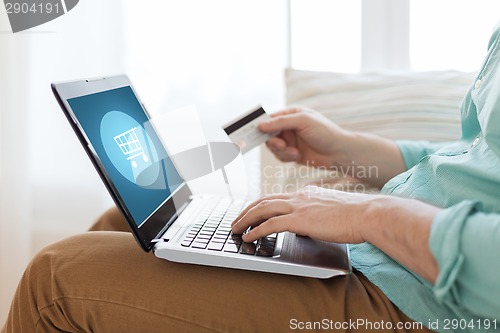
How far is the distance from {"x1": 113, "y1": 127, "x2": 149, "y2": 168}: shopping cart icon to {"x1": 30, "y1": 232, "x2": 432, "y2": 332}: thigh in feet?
0.57

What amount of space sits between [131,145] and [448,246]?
508 mm

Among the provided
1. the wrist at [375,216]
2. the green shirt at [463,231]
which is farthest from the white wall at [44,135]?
the wrist at [375,216]

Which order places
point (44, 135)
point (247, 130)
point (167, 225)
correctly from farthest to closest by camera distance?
point (44, 135) → point (247, 130) → point (167, 225)

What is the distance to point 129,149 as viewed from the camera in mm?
897

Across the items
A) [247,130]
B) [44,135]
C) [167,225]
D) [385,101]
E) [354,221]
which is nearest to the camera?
[354,221]

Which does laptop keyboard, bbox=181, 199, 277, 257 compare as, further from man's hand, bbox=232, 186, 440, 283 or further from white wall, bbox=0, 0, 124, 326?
white wall, bbox=0, 0, 124, 326

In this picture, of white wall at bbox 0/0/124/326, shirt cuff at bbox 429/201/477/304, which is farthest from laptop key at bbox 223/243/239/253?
A: white wall at bbox 0/0/124/326

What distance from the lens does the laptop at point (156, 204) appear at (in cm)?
73

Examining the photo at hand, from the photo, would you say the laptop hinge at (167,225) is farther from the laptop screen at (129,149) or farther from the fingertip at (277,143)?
the fingertip at (277,143)

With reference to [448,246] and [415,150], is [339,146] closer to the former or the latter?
[415,150]

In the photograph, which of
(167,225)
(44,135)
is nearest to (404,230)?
(167,225)

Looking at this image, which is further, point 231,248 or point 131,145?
point 131,145

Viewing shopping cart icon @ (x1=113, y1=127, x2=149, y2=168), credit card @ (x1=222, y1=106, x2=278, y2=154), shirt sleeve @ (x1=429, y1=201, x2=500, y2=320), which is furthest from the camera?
credit card @ (x1=222, y1=106, x2=278, y2=154)

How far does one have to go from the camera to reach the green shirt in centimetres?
61
